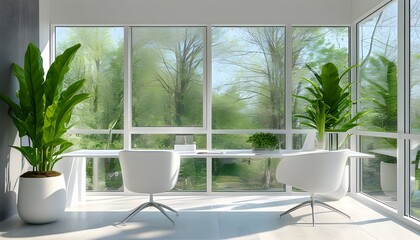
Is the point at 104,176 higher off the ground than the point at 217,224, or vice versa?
the point at 104,176

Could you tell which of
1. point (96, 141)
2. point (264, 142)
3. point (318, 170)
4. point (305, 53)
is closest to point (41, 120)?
point (96, 141)

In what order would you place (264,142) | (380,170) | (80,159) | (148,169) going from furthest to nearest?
(80,159) → (264,142) → (380,170) → (148,169)

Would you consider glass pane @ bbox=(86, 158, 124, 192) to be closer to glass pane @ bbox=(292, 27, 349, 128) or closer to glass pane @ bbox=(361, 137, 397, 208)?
glass pane @ bbox=(292, 27, 349, 128)

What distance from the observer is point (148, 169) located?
4.14 metres

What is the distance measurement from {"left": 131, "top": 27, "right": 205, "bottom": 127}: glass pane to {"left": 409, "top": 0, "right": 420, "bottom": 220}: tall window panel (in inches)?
105

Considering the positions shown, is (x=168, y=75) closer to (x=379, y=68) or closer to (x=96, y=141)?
(x=96, y=141)

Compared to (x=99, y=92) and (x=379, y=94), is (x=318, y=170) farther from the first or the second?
(x=99, y=92)

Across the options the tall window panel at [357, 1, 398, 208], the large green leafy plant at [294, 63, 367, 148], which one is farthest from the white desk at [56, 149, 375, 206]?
the large green leafy plant at [294, 63, 367, 148]

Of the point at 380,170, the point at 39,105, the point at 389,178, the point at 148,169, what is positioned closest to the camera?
the point at 148,169

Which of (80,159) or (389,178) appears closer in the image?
(389,178)

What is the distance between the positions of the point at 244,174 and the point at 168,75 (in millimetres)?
1719

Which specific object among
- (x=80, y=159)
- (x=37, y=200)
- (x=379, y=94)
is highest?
(x=379, y=94)

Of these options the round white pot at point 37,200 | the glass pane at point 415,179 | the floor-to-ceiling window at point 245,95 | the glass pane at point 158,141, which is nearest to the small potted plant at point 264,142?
the floor-to-ceiling window at point 245,95

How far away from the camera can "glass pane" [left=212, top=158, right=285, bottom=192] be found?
583cm
